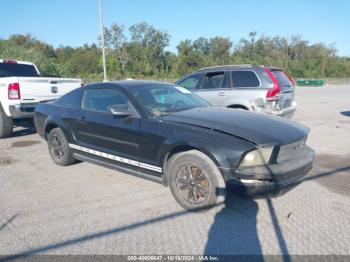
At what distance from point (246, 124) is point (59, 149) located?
11.4 ft

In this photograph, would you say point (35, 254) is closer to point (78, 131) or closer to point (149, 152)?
point (149, 152)

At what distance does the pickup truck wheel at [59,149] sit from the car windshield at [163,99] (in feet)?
5.73

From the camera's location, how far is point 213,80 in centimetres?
824

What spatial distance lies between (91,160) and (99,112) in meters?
0.79

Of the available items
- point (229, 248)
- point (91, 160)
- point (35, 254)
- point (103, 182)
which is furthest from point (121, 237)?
point (91, 160)

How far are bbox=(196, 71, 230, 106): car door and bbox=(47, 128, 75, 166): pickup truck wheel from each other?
3741 mm

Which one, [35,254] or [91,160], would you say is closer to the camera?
[35,254]

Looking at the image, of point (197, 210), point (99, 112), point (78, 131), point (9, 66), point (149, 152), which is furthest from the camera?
point (9, 66)

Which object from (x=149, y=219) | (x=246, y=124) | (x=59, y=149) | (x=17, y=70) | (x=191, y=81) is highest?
(x=17, y=70)

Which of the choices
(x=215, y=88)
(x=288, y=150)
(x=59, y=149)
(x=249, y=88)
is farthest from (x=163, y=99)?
(x=215, y=88)

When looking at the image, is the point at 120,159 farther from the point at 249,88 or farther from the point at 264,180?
the point at 249,88

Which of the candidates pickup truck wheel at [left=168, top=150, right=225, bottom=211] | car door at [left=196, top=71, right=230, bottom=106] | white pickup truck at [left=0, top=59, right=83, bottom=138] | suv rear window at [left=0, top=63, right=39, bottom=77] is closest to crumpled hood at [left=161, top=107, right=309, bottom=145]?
pickup truck wheel at [left=168, top=150, right=225, bottom=211]

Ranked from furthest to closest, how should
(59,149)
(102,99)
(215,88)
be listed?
(215,88), (59,149), (102,99)

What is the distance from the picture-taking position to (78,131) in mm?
5059
